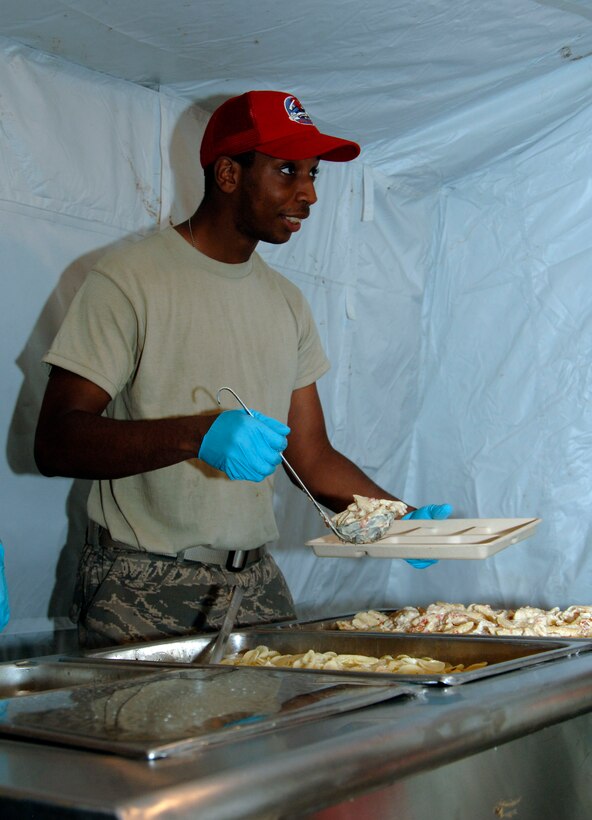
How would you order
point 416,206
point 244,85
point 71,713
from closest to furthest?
1. point 71,713
2. point 244,85
3. point 416,206

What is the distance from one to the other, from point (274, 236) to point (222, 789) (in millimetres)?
1557

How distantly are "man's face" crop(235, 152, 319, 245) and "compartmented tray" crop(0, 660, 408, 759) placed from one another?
116 cm

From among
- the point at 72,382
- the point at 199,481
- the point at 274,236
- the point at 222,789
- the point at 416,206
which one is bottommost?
the point at 222,789

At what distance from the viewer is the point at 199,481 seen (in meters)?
2.02

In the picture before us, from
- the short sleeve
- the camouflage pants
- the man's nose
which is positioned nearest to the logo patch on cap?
the man's nose

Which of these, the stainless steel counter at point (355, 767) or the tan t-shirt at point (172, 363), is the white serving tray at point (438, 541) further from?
the stainless steel counter at point (355, 767)

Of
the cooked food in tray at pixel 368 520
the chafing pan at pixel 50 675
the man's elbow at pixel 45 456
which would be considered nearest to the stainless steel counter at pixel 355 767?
the chafing pan at pixel 50 675

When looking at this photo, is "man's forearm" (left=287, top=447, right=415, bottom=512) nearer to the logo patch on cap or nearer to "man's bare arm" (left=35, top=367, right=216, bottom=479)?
"man's bare arm" (left=35, top=367, right=216, bottom=479)

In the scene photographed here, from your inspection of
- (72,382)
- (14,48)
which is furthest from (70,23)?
(72,382)

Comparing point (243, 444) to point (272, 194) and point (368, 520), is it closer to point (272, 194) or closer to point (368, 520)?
point (368, 520)

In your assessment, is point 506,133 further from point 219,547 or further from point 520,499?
point 219,547

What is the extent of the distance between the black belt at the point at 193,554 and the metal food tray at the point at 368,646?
0.26 metres

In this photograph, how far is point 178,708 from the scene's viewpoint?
104cm

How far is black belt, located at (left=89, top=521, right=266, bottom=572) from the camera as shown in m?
1.95
